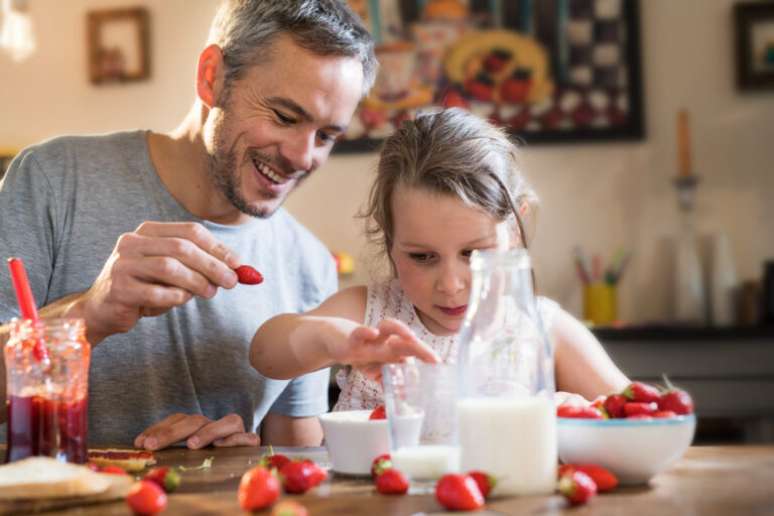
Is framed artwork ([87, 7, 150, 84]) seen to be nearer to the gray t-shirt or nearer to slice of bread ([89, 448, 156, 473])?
the gray t-shirt

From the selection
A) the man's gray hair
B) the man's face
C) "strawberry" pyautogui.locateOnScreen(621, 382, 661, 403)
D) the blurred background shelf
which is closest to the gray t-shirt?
the man's face

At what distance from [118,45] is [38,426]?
10.6ft

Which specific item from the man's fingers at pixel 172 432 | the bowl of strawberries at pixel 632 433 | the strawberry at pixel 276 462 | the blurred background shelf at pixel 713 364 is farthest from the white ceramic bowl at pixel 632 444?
the blurred background shelf at pixel 713 364

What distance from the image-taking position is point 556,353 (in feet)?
6.32

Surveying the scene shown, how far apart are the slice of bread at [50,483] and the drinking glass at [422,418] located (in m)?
0.31

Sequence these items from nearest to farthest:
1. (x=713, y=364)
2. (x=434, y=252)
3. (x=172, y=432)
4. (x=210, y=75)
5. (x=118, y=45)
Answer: (x=172, y=432) → (x=434, y=252) → (x=210, y=75) → (x=713, y=364) → (x=118, y=45)

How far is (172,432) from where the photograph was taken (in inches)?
60.8

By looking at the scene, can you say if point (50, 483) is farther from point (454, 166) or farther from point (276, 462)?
point (454, 166)

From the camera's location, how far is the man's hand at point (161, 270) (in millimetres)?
1395

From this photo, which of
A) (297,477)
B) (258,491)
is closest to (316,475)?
(297,477)

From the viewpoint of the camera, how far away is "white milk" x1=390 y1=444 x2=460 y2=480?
1.11m

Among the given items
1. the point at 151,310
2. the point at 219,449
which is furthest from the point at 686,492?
the point at 151,310

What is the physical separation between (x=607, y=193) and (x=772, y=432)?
3.39 ft

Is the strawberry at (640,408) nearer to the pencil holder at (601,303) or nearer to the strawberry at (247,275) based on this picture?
the strawberry at (247,275)
